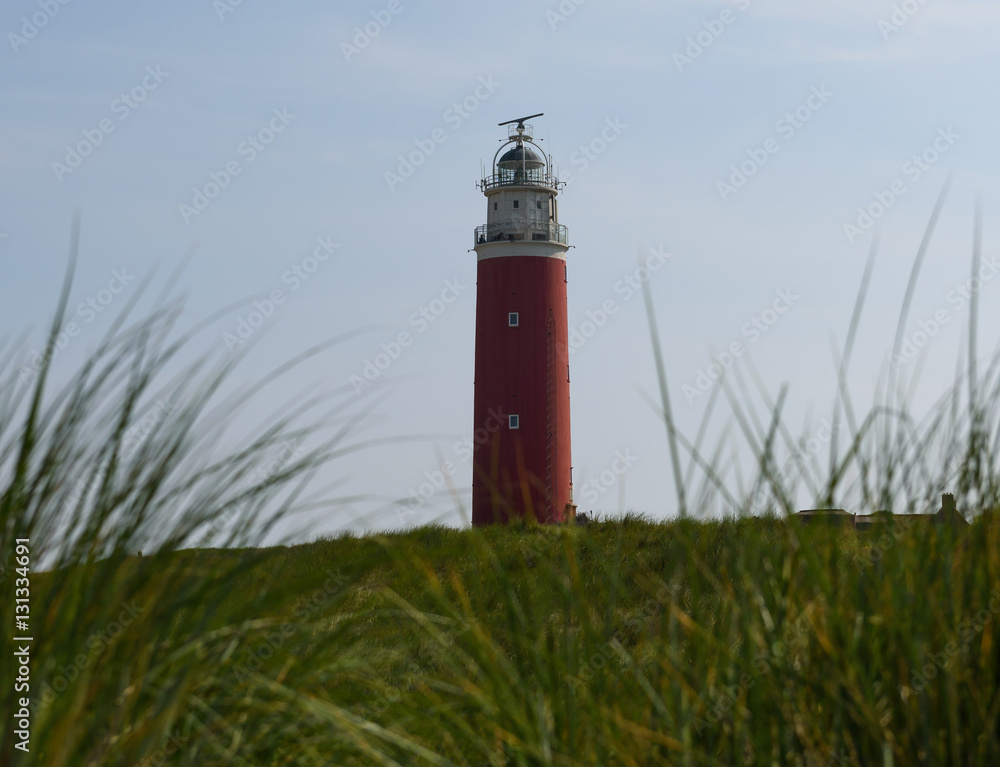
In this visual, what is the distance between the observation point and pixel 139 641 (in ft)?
5.89

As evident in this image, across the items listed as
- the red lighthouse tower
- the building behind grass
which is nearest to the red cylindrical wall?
the red lighthouse tower

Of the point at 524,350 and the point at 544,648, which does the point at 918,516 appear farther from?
the point at 524,350

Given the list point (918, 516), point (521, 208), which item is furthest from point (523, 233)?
point (918, 516)

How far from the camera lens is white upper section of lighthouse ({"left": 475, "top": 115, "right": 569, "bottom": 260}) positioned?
72.4 feet

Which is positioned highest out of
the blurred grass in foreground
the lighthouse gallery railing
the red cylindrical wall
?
the lighthouse gallery railing

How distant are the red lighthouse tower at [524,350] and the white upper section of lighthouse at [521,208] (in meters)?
0.02

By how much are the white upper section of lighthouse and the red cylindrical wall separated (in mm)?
312

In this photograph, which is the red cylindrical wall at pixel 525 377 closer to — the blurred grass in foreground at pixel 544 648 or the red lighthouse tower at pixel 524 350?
the red lighthouse tower at pixel 524 350

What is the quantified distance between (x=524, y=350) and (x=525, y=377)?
56 cm

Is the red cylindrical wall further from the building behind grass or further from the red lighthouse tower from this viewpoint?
the building behind grass

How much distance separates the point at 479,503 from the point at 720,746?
1939cm

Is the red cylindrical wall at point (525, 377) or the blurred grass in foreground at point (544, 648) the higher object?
the red cylindrical wall at point (525, 377)

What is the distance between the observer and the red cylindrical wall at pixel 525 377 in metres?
21.1

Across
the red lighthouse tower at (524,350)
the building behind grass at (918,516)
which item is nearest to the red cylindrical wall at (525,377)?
the red lighthouse tower at (524,350)
